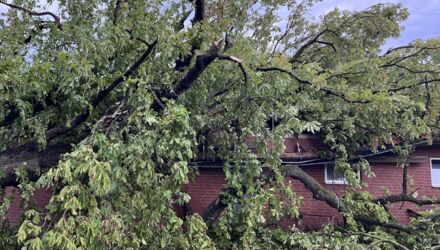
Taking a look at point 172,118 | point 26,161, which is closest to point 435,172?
point 172,118

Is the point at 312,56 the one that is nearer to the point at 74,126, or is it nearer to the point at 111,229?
the point at 74,126

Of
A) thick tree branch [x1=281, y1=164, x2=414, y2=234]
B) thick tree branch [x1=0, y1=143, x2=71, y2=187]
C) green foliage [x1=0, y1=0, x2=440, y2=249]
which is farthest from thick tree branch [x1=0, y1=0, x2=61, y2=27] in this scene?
thick tree branch [x1=281, y1=164, x2=414, y2=234]

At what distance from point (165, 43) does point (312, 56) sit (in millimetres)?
6257

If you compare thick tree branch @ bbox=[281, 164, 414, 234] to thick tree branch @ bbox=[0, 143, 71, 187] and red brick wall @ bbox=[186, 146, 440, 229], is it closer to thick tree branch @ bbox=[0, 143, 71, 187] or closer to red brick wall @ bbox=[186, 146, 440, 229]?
red brick wall @ bbox=[186, 146, 440, 229]

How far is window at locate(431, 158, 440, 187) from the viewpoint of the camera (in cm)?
1038

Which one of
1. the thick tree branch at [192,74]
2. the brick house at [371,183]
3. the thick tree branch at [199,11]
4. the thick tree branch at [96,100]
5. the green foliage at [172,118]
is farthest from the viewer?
the brick house at [371,183]

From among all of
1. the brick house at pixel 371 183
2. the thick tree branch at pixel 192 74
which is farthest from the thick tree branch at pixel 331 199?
the thick tree branch at pixel 192 74

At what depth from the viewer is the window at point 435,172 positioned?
10.4 m

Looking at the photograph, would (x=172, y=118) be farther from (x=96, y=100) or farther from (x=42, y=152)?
(x=42, y=152)

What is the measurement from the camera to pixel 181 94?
5.90 meters

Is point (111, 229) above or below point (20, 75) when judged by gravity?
below

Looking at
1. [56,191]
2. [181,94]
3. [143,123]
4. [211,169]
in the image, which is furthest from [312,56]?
[56,191]

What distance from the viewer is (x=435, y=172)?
411 inches

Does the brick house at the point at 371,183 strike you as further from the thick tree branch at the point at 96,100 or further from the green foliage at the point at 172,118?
the thick tree branch at the point at 96,100
